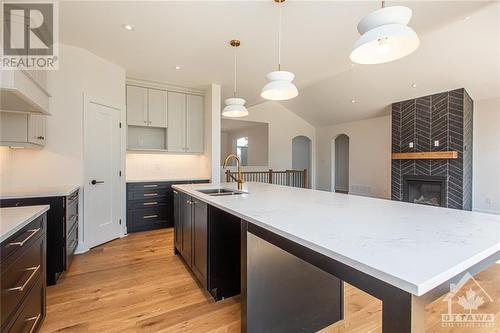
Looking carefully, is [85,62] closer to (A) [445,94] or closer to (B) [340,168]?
(A) [445,94]

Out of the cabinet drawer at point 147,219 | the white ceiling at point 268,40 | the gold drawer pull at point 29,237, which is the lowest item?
the cabinet drawer at point 147,219

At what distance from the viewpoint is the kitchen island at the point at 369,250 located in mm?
702

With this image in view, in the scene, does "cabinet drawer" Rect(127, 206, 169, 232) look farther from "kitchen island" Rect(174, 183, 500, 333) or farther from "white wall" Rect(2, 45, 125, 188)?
"kitchen island" Rect(174, 183, 500, 333)

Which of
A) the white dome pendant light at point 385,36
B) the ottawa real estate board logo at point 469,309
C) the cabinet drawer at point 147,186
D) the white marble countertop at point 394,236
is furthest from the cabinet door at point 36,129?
the ottawa real estate board logo at point 469,309

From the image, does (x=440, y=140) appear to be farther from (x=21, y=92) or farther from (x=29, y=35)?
A: (x=29, y=35)

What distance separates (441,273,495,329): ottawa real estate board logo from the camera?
1.84 metres

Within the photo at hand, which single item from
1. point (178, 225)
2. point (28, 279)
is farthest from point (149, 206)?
point (28, 279)

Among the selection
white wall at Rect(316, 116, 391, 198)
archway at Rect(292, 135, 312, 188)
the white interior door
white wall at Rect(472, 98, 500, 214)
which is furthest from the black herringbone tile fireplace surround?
the white interior door

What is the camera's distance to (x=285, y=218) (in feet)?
4.31

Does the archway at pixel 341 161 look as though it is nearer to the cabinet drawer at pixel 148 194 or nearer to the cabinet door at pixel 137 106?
the cabinet drawer at pixel 148 194

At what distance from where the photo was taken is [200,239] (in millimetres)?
2180

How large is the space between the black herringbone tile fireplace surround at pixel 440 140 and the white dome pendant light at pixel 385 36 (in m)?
4.85

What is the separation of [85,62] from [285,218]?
3.61 meters

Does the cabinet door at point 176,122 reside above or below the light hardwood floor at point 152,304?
above
